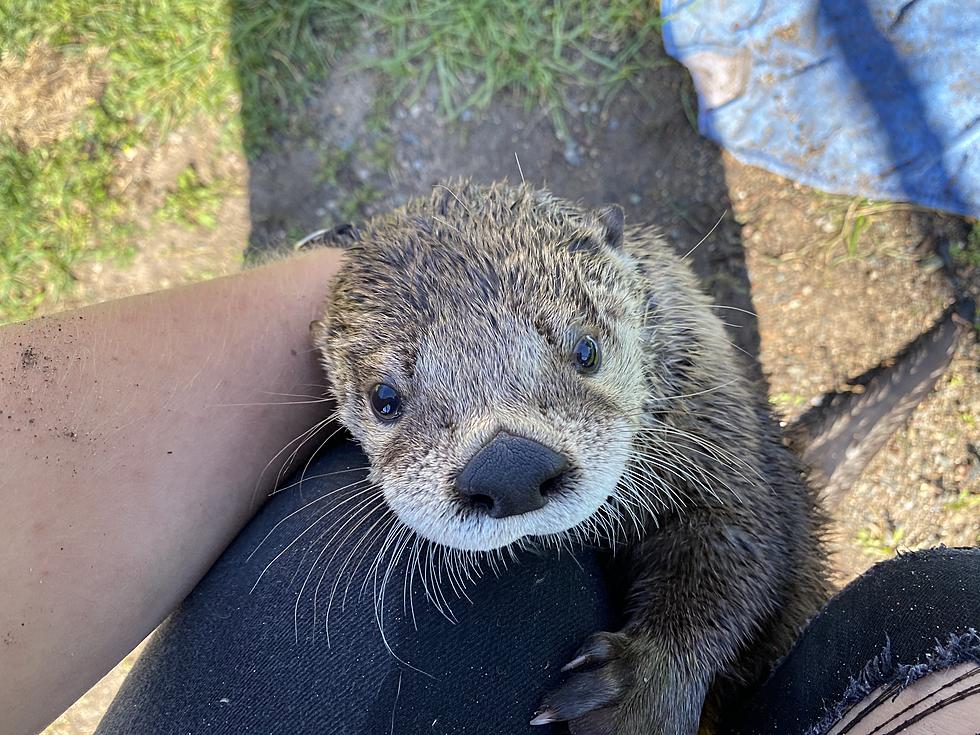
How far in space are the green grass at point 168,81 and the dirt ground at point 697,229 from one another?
109 mm

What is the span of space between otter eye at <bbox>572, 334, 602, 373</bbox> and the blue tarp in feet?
6.47

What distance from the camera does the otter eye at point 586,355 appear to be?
5.37 feet

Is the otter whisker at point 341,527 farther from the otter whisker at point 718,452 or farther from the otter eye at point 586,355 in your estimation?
the otter whisker at point 718,452

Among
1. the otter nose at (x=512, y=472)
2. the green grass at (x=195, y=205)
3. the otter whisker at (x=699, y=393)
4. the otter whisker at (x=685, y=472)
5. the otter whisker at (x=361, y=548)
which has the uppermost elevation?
the otter nose at (x=512, y=472)

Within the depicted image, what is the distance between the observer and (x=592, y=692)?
1729mm

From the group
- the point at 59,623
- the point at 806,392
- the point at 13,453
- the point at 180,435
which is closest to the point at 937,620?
the point at 806,392

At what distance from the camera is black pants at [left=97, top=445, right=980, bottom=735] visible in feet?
5.57

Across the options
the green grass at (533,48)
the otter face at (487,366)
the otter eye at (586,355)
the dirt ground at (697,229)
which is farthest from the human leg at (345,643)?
the green grass at (533,48)

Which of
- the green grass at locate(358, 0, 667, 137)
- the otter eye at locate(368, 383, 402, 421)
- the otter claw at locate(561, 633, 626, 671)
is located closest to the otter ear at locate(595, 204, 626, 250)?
the otter eye at locate(368, 383, 402, 421)

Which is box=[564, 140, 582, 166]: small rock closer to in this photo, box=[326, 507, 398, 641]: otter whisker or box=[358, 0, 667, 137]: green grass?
box=[358, 0, 667, 137]: green grass

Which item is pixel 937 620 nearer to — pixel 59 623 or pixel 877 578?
pixel 877 578

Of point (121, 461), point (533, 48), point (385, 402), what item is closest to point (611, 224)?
point (385, 402)

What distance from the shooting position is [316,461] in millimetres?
2193

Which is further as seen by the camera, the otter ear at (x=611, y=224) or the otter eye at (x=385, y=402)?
the otter ear at (x=611, y=224)
